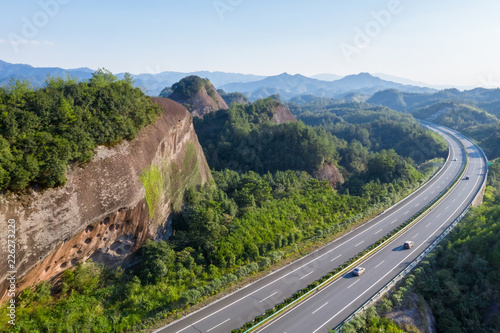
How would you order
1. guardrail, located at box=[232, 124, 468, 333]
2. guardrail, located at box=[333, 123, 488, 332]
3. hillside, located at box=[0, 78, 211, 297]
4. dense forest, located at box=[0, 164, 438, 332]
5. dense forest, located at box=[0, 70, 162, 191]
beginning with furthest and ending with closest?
guardrail, located at box=[333, 123, 488, 332]
guardrail, located at box=[232, 124, 468, 333]
dense forest, located at box=[0, 164, 438, 332]
dense forest, located at box=[0, 70, 162, 191]
hillside, located at box=[0, 78, 211, 297]

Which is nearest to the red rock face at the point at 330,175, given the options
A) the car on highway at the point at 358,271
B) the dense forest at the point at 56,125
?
the car on highway at the point at 358,271

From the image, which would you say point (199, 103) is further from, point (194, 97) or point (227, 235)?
point (227, 235)

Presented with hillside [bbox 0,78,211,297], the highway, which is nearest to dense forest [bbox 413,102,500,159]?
the highway

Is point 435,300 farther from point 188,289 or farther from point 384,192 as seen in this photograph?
point 384,192

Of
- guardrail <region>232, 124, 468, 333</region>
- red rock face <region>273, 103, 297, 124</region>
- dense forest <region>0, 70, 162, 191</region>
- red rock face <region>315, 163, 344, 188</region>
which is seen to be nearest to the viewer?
dense forest <region>0, 70, 162, 191</region>

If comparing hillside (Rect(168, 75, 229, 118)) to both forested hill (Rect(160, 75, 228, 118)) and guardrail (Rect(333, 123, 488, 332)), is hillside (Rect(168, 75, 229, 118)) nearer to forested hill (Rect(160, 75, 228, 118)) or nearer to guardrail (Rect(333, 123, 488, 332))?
forested hill (Rect(160, 75, 228, 118))

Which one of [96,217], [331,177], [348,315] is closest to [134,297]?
[96,217]
